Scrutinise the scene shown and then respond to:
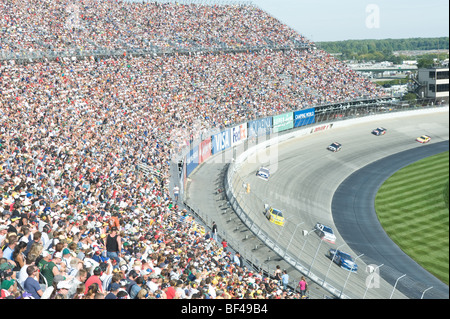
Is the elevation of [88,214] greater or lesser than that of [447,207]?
lesser

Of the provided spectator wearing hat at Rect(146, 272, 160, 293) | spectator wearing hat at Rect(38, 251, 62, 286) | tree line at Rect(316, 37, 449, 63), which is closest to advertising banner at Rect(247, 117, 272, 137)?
spectator wearing hat at Rect(146, 272, 160, 293)

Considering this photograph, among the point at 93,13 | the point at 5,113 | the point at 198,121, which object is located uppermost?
the point at 93,13

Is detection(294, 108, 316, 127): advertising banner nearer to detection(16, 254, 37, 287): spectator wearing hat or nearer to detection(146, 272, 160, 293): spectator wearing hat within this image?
detection(146, 272, 160, 293): spectator wearing hat

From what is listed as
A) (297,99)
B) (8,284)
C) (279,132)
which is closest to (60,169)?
(8,284)

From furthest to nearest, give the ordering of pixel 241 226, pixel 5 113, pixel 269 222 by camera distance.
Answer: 1. pixel 269 222
2. pixel 241 226
3. pixel 5 113

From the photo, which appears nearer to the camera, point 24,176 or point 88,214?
point 88,214
